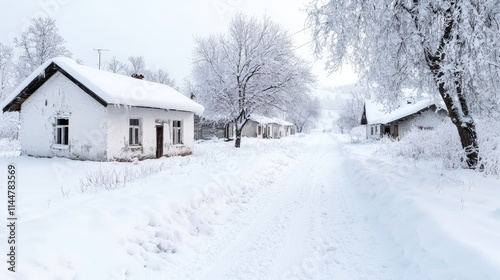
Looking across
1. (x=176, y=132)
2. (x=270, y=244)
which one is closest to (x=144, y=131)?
(x=176, y=132)

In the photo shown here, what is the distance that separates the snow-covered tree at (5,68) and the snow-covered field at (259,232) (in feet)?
119

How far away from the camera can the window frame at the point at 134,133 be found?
1491cm

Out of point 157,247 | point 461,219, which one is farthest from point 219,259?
point 461,219

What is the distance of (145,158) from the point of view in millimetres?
15445

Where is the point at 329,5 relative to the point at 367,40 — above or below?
above

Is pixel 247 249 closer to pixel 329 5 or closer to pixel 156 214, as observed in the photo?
pixel 156 214

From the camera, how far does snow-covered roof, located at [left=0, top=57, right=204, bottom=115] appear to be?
13.0 meters

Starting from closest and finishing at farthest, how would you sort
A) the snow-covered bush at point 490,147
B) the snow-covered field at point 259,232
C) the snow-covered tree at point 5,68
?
the snow-covered field at point 259,232 → the snow-covered bush at point 490,147 → the snow-covered tree at point 5,68

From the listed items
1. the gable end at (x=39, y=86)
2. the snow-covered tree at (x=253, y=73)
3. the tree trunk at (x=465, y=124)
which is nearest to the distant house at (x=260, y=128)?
the snow-covered tree at (x=253, y=73)

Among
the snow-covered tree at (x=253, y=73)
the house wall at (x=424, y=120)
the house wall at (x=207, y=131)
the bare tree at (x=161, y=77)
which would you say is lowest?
the house wall at (x=207, y=131)

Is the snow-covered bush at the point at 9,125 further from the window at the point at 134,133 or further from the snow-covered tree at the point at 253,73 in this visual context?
the window at the point at 134,133

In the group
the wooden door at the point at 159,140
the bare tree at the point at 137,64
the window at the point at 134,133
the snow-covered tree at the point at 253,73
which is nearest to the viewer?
the window at the point at 134,133

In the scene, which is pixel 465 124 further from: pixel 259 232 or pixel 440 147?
pixel 259 232

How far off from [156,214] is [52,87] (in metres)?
13.6
